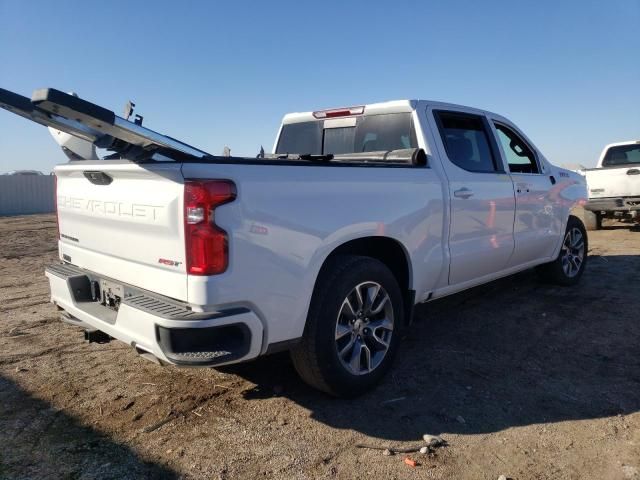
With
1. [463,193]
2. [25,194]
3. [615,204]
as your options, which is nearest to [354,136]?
[463,193]

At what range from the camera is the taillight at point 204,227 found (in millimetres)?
2471

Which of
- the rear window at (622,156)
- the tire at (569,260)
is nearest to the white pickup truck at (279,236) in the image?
the tire at (569,260)

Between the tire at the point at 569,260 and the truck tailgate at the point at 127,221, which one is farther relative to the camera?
the tire at the point at 569,260

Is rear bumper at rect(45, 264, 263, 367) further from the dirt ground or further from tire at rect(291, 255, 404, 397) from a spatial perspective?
the dirt ground

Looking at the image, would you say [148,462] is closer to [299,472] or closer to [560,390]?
[299,472]

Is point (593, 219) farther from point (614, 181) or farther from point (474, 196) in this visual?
point (474, 196)

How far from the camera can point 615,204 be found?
1106 centimetres

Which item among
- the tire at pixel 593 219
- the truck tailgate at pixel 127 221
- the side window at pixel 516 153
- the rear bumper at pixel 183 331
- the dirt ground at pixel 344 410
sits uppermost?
the side window at pixel 516 153

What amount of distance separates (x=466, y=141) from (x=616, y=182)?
27.9 feet

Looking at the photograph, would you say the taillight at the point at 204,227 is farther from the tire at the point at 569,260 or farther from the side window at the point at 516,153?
the tire at the point at 569,260

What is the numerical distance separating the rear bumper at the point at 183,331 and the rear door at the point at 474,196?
2.06 m

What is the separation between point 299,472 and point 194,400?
1072mm

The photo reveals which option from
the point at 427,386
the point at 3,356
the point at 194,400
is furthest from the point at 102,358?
the point at 427,386

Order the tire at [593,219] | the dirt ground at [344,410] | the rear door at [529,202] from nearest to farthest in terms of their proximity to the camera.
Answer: the dirt ground at [344,410], the rear door at [529,202], the tire at [593,219]
